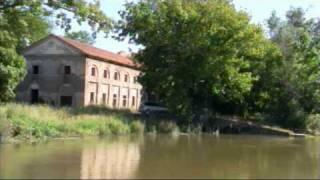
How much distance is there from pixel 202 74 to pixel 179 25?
193 inches

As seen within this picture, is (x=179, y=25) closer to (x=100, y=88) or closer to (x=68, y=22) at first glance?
(x=68, y=22)

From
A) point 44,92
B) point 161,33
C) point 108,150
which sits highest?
point 161,33

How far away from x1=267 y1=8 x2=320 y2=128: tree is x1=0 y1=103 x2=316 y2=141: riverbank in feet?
19.7

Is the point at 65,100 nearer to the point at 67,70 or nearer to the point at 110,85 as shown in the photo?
the point at 67,70

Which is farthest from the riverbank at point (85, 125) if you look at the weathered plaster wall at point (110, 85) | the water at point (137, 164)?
the weathered plaster wall at point (110, 85)

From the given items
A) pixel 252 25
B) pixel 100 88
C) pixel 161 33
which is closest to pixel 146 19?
pixel 161 33

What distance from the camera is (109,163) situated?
866 inches

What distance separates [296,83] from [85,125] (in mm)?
31228

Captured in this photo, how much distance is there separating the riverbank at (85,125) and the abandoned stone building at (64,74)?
601 inches

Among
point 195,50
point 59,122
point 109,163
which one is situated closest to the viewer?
point 109,163

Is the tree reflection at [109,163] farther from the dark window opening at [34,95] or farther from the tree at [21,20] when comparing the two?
the dark window opening at [34,95]

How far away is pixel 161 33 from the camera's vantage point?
54594 mm

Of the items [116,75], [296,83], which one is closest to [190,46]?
[296,83]

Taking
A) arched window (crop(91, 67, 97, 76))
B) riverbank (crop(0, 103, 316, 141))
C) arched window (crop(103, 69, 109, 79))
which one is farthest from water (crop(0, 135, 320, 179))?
arched window (crop(103, 69, 109, 79))
